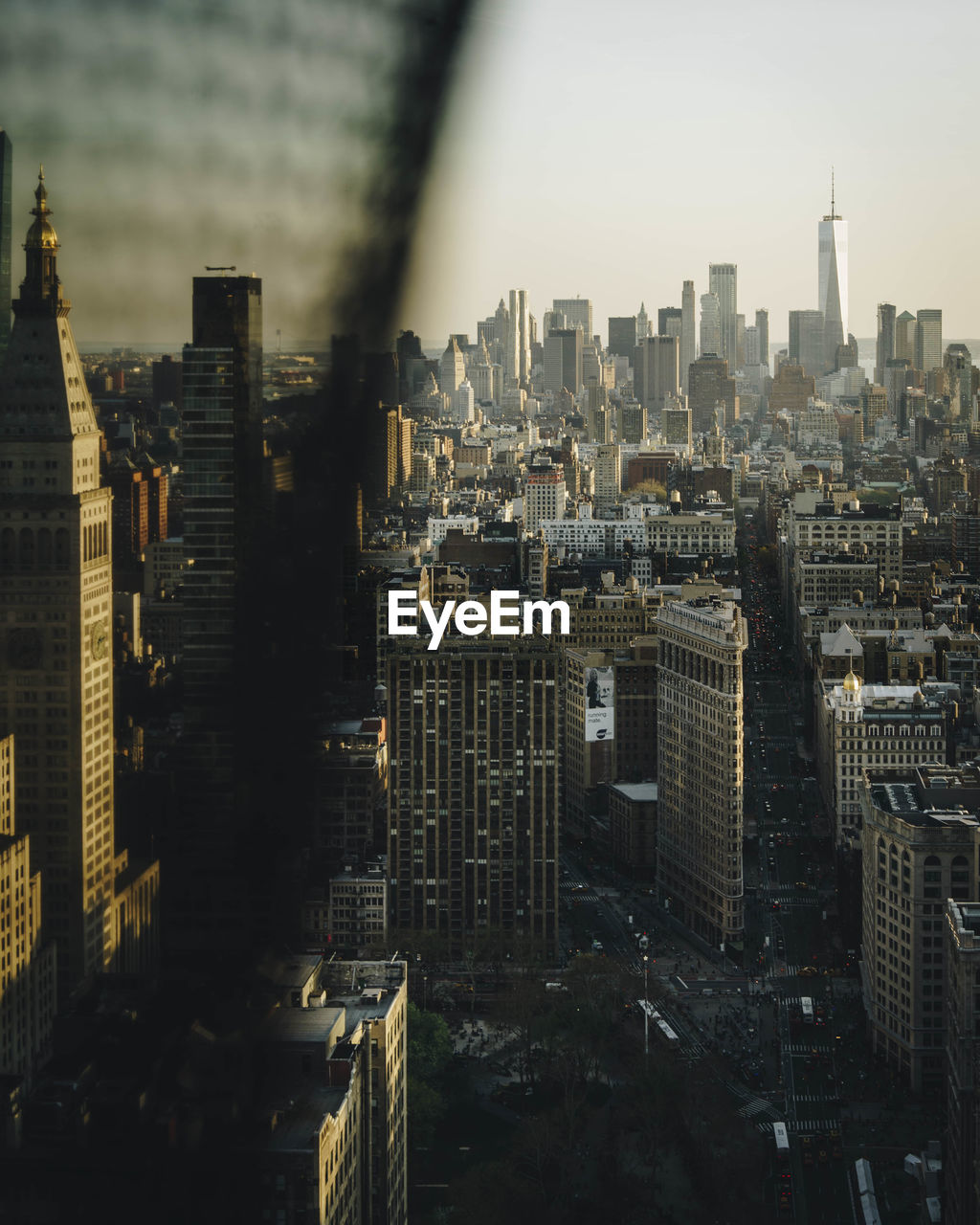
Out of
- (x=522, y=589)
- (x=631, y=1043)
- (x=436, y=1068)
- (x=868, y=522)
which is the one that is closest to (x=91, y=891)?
(x=436, y=1068)

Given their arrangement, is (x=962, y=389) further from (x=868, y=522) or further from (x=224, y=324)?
(x=224, y=324)

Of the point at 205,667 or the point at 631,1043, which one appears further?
the point at 631,1043

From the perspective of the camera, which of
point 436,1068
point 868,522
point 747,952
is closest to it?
point 436,1068

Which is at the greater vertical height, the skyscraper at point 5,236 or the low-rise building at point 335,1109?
the skyscraper at point 5,236

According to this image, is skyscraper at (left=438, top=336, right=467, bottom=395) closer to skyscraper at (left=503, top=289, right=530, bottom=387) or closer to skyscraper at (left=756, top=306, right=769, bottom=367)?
skyscraper at (left=503, top=289, right=530, bottom=387)

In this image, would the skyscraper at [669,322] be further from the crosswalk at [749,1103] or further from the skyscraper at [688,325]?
the crosswalk at [749,1103]

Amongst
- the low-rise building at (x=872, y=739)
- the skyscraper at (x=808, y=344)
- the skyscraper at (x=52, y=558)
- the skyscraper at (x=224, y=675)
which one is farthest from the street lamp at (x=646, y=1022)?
the skyscraper at (x=808, y=344)

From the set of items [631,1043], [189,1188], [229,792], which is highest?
[229,792]

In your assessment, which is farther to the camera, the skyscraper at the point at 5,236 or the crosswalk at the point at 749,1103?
the crosswalk at the point at 749,1103

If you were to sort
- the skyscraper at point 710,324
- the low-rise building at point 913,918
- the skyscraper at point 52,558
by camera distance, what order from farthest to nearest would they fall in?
the skyscraper at point 710,324 < the low-rise building at point 913,918 < the skyscraper at point 52,558
